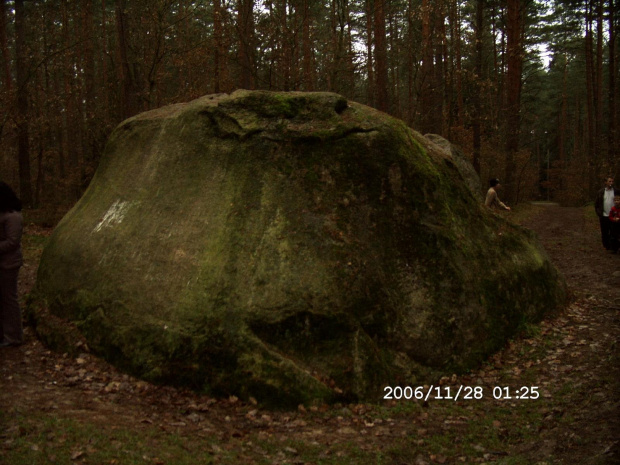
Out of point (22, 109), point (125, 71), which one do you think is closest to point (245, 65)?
point (125, 71)

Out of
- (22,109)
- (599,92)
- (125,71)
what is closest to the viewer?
(125,71)

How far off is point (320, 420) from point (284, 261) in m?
1.98

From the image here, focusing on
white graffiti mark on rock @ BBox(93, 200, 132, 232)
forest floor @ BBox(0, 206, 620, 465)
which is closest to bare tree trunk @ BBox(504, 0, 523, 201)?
forest floor @ BBox(0, 206, 620, 465)

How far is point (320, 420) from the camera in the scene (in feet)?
18.3

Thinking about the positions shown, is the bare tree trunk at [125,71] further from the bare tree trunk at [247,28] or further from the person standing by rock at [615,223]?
the person standing by rock at [615,223]

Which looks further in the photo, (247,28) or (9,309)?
(247,28)

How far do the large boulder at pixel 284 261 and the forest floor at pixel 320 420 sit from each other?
12.2 inches

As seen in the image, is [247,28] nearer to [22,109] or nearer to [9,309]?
[22,109]

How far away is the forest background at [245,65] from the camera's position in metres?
15.3

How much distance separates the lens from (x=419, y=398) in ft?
20.4

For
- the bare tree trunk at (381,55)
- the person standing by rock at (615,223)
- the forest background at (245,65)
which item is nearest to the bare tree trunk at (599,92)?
the forest background at (245,65)

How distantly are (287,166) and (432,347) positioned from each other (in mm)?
3183

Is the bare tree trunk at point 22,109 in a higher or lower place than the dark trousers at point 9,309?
higher

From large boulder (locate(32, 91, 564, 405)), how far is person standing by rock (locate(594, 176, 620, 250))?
23.5 ft
